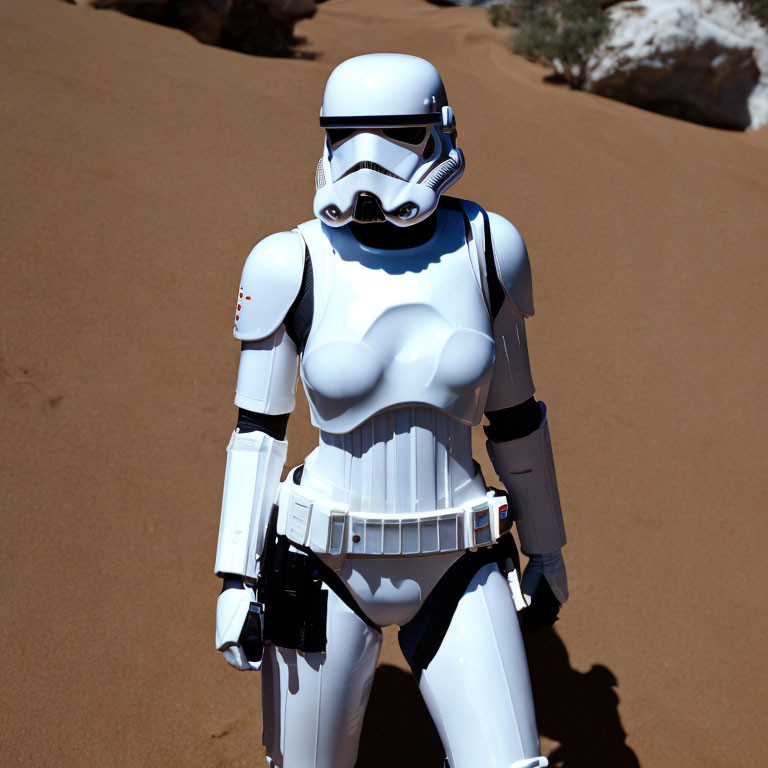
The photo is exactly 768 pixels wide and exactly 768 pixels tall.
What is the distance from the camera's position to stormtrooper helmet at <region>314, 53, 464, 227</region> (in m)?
2.21

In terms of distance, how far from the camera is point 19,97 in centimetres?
652

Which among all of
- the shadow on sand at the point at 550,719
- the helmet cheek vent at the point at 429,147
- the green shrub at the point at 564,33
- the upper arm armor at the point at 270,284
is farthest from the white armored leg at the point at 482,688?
the green shrub at the point at 564,33

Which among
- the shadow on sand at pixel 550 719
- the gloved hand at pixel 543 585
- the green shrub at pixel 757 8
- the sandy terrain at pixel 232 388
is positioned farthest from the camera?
the green shrub at pixel 757 8

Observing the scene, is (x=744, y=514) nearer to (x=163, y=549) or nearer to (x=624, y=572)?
(x=624, y=572)

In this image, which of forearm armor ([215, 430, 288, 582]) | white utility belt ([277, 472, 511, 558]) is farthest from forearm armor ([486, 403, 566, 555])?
forearm armor ([215, 430, 288, 582])

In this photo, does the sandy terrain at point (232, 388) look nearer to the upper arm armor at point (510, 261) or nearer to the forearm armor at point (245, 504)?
the forearm armor at point (245, 504)

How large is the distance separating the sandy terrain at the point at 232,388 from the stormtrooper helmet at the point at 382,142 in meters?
2.45

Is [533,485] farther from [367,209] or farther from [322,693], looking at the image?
[367,209]

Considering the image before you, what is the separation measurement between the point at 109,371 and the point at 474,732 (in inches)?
138

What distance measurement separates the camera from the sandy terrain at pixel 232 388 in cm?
390

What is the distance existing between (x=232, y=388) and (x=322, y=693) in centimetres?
302

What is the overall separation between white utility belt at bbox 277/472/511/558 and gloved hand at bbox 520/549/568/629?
1.40 ft

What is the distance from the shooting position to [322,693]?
7.75ft

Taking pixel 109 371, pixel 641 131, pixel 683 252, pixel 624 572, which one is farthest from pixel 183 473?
pixel 641 131
